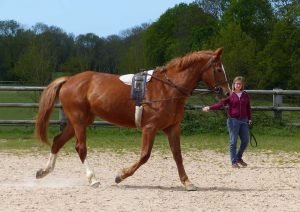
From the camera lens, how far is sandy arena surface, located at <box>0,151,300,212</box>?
5.68m

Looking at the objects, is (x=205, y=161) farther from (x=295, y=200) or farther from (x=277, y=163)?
(x=295, y=200)

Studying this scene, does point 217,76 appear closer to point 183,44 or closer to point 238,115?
point 238,115

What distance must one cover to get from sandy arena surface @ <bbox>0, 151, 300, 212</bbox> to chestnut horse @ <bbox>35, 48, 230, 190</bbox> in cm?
38

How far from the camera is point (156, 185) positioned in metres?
7.14

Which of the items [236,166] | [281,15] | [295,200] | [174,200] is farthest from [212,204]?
[281,15]

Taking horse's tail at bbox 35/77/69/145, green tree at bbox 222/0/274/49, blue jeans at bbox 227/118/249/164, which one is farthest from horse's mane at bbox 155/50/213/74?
green tree at bbox 222/0/274/49

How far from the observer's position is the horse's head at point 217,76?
682 centimetres

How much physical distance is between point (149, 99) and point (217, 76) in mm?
936

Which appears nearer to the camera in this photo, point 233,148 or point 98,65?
point 233,148

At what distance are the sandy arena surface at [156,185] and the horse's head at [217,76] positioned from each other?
50.0 inches

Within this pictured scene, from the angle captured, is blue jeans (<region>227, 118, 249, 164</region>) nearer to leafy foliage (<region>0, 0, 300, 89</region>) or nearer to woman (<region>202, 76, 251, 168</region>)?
woman (<region>202, 76, 251, 168</region>)

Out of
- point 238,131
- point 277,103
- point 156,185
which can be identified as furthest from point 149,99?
point 277,103

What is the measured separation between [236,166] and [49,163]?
3250mm

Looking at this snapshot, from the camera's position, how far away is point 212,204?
5762 mm
